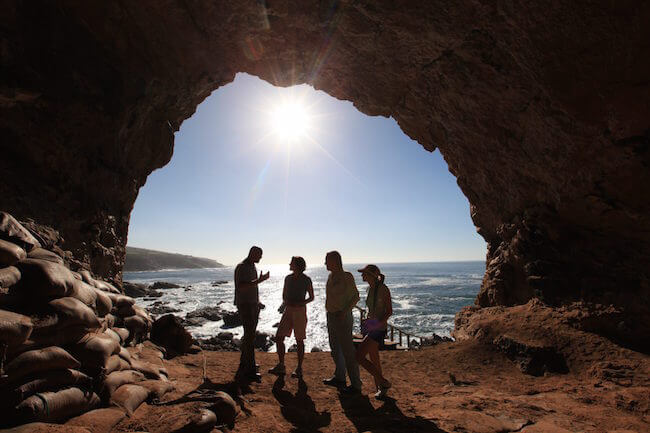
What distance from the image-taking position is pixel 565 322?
7785mm

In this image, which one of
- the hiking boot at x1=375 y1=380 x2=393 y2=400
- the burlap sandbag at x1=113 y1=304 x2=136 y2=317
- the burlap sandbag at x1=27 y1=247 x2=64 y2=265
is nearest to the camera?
the burlap sandbag at x1=27 y1=247 x2=64 y2=265

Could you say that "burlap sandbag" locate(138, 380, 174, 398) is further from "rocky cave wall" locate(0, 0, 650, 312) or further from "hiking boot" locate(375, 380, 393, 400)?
"rocky cave wall" locate(0, 0, 650, 312)

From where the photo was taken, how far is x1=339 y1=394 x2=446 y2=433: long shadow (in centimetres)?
388

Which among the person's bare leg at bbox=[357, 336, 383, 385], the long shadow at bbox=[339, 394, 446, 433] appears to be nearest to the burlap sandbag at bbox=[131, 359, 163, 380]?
the long shadow at bbox=[339, 394, 446, 433]

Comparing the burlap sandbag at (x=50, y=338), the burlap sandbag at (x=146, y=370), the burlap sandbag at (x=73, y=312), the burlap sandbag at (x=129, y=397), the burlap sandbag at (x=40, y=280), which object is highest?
the burlap sandbag at (x=40, y=280)

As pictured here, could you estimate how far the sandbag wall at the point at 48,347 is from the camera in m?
2.70

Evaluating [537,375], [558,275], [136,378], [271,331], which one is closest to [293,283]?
[136,378]

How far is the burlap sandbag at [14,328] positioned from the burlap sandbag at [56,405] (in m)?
0.53

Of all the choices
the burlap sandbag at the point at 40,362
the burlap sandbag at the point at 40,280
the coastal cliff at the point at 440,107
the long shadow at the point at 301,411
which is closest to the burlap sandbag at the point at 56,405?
the burlap sandbag at the point at 40,362

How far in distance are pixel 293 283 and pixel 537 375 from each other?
5621mm

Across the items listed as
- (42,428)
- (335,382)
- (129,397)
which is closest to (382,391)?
(335,382)

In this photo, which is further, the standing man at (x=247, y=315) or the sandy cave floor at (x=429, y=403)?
the standing man at (x=247, y=315)

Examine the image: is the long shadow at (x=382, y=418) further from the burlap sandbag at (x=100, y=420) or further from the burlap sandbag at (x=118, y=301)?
the burlap sandbag at (x=118, y=301)

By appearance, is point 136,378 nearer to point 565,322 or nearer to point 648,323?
point 565,322
